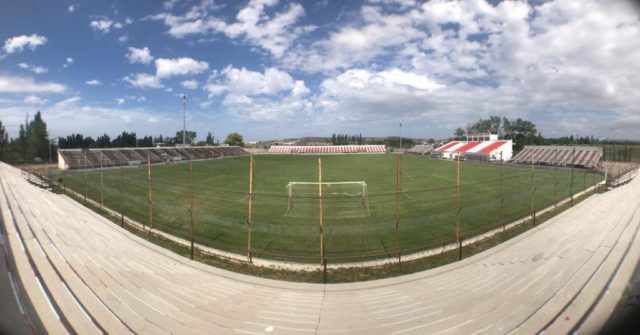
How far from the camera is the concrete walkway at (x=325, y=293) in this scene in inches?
164

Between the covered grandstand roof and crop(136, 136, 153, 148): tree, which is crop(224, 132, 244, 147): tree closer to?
crop(136, 136, 153, 148): tree

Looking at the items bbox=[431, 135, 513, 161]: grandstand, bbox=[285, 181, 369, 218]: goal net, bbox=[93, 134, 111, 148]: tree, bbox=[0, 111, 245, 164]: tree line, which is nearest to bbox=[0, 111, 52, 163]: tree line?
bbox=[0, 111, 245, 164]: tree line

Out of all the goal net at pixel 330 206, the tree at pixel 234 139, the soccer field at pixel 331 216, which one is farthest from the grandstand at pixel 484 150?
the tree at pixel 234 139

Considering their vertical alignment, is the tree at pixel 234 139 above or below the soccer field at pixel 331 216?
above

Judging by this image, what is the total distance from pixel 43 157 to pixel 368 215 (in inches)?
2177

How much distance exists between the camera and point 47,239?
7.96 metres

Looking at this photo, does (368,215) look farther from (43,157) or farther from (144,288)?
(43,157)

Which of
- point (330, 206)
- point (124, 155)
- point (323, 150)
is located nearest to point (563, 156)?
point (330, 206)

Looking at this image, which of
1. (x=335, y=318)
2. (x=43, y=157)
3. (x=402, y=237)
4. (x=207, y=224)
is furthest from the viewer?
(x=43, y=157)

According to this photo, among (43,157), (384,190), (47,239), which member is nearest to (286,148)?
(43,157)

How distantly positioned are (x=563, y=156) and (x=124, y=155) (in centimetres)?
6307

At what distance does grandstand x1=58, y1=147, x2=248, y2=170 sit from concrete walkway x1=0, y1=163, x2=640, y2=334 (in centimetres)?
2183

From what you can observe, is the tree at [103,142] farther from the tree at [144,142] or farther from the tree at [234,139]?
the tree at [234,139]

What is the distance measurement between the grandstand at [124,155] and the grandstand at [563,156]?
43.1 m
